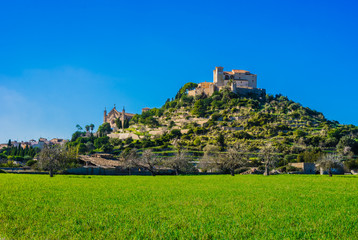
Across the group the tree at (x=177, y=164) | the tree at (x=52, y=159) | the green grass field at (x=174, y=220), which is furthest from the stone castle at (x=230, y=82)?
the green grass field at (x=174, y=220)

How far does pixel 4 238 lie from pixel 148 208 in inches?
296

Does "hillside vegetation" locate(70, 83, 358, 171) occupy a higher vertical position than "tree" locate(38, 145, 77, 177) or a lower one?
higher

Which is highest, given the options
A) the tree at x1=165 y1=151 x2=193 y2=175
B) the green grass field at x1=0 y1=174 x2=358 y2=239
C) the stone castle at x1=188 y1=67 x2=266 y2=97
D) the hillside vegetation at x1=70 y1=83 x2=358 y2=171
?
the stone castle at x1=188 y1=67 x2=266 y2=97

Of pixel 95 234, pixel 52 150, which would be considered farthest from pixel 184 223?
pixel 52 150

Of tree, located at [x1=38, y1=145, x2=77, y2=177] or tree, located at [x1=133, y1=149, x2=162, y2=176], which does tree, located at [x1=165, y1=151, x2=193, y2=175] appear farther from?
tree, located at [x1=38, y1=145, x2=77, y2=177]

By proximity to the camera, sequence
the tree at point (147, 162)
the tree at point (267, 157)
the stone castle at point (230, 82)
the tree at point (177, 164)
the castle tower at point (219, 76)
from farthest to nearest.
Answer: the castle tower at point (219, 76) → the stone castle at point (230, 82) → the tree at point (177, 164) → the tree at point (267, 157) → the tree at point (147, 162)

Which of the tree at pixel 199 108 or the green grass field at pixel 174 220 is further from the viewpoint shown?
the tree at pixel 199 108

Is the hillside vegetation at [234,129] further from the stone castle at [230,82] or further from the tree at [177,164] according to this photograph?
the tree at [177,164]

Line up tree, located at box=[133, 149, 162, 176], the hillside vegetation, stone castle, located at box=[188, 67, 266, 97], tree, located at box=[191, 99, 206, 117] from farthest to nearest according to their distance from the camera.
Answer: stone castle, located at box=[188, 67, 266, 97]
tree, located at box=[191, 99, 206, 117]
the hillside vegetation
tree, located at box=[133, 149, 162, 176]

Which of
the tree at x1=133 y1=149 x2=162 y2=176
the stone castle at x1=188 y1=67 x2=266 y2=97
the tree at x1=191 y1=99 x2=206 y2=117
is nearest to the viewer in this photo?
the tree at x1=133 y1=149 x2=162 y2=176

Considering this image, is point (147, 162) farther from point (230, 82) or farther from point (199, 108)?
point (230, 82)

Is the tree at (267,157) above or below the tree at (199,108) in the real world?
below

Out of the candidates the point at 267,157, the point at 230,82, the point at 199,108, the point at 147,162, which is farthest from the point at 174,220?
the point at 230,82

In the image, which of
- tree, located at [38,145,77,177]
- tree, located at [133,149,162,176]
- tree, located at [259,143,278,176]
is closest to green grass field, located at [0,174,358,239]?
tree, located at [38,145,77,177]
